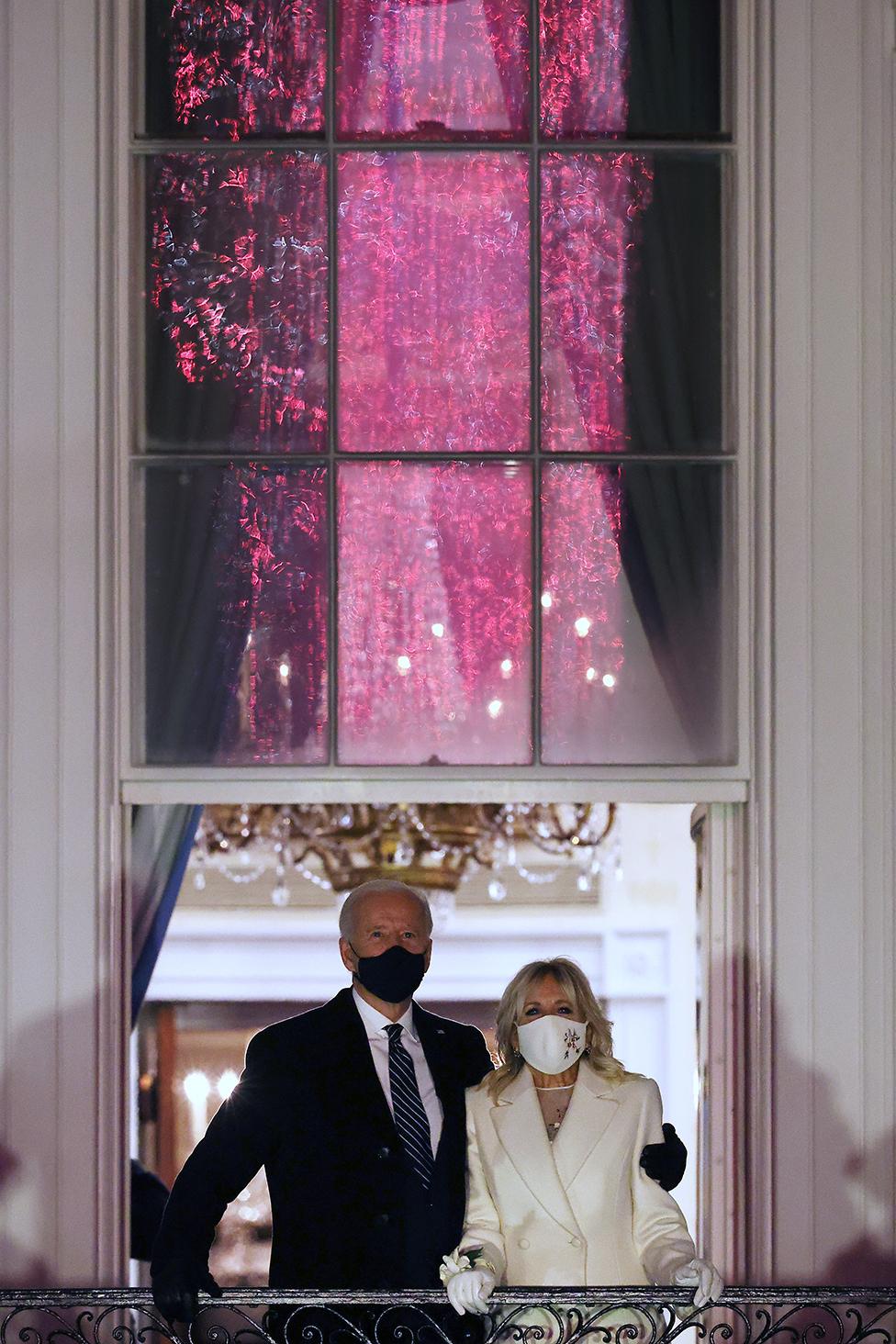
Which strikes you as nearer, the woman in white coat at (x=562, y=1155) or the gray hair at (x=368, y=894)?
the woman in white coat at (x=562, y=1155)

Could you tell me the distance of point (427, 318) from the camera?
425 centimetres

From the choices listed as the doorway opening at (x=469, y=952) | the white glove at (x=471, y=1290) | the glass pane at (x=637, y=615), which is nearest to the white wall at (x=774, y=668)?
the glass pane at (x=637, y=615)

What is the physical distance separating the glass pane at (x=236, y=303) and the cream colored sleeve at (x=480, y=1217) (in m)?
1.73

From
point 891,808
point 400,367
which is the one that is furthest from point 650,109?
point 891,808

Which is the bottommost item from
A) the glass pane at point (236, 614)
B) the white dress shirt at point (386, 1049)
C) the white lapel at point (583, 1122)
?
the white lapel at point (583, 1122)

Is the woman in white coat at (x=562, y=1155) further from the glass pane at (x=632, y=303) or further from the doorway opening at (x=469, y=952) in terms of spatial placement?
the doorway opening at (x=469, y=952)

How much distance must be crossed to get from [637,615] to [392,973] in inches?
43.7

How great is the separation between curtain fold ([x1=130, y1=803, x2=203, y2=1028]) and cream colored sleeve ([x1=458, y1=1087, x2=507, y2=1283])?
3.55 feet

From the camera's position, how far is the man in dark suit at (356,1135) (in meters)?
3.59

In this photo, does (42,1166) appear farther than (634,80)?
No

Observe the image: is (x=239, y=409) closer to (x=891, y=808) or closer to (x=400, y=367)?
(x=400, y=367)

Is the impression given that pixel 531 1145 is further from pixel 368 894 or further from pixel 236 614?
pixel 236 614

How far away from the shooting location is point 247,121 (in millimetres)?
4254

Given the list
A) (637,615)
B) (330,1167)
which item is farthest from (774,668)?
(330,1167)
